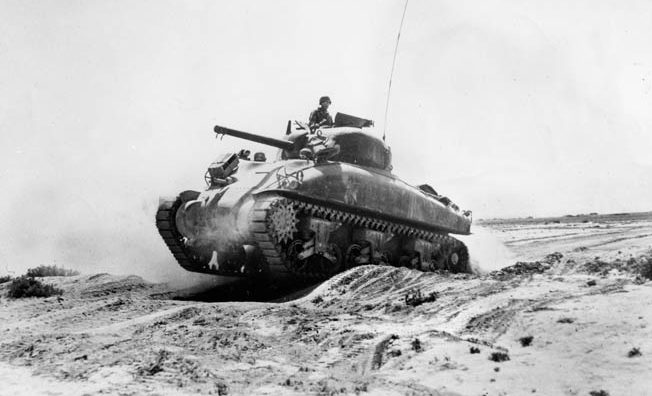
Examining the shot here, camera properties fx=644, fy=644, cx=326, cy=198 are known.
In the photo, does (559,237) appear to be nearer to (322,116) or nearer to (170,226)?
(322,116)

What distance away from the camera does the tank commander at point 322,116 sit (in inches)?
622

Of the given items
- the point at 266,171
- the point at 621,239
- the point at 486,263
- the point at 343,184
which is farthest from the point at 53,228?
the point at 621,239

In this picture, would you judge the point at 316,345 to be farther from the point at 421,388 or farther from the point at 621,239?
the point at 621,239

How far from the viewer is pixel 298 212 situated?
12352 millimetres

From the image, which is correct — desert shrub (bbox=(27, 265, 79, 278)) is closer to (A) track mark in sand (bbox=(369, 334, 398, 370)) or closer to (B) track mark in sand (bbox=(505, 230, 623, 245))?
(A) track mark in sand (bbox=(369, 334, 398, 370))

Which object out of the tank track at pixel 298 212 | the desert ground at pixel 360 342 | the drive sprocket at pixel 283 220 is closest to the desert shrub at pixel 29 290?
the desert ground at pixel 360 342

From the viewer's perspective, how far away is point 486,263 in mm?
18234

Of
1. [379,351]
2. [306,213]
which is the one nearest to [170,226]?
[306,213]

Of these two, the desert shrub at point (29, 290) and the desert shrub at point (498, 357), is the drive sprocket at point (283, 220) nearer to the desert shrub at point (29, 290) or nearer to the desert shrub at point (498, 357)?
the desert shrub at point (29, 290)

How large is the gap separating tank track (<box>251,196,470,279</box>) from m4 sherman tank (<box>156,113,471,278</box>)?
20mm

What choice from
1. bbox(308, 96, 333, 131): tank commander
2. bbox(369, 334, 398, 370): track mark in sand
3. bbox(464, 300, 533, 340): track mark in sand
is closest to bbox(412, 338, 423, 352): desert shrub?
bbox(369, 334, 398, 370): track mark in sand

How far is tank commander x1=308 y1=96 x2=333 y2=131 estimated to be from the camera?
15.8 metres

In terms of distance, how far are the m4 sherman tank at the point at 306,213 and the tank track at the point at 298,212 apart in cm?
2

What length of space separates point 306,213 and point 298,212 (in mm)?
175
